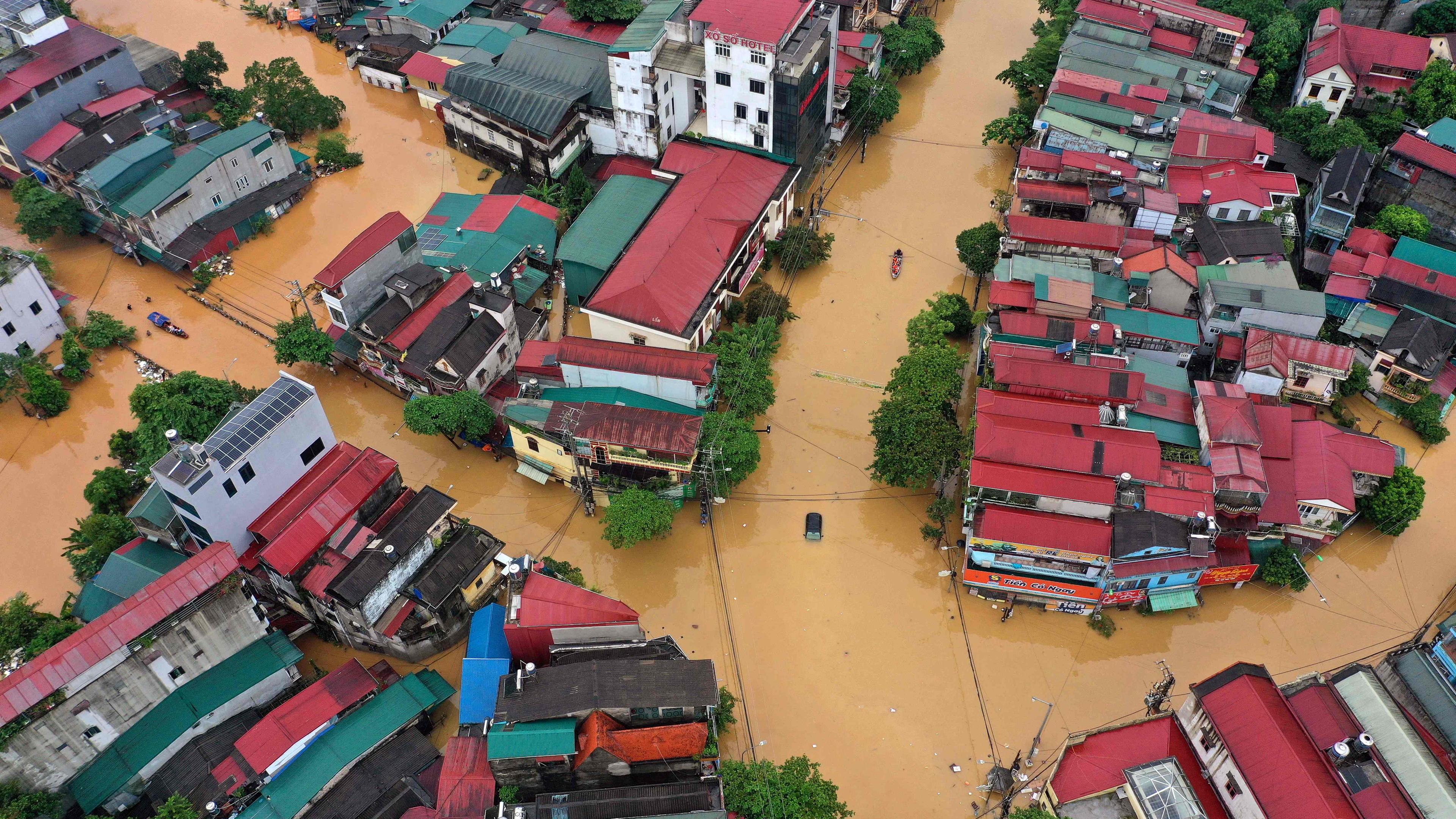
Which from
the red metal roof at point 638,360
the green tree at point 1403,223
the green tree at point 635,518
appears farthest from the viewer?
the green tree at point 1403,223

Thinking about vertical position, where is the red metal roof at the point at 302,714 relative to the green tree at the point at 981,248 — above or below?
below

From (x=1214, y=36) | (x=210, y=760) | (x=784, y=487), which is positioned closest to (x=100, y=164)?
(x=210, y=760)

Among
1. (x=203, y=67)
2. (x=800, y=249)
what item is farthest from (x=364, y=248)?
(x=203, y=67)

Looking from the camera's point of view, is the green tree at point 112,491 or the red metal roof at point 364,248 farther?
the red metal roof at point 364,248

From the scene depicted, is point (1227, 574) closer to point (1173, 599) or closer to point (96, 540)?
point (1173, 599)

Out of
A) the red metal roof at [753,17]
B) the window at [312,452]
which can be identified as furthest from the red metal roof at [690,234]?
the window at [312,452]

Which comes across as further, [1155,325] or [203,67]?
[203,67]

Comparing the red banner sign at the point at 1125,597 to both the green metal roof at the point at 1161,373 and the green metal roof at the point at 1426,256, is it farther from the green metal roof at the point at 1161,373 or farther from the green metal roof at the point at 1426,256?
the green metal roof at the point at 1426,256
